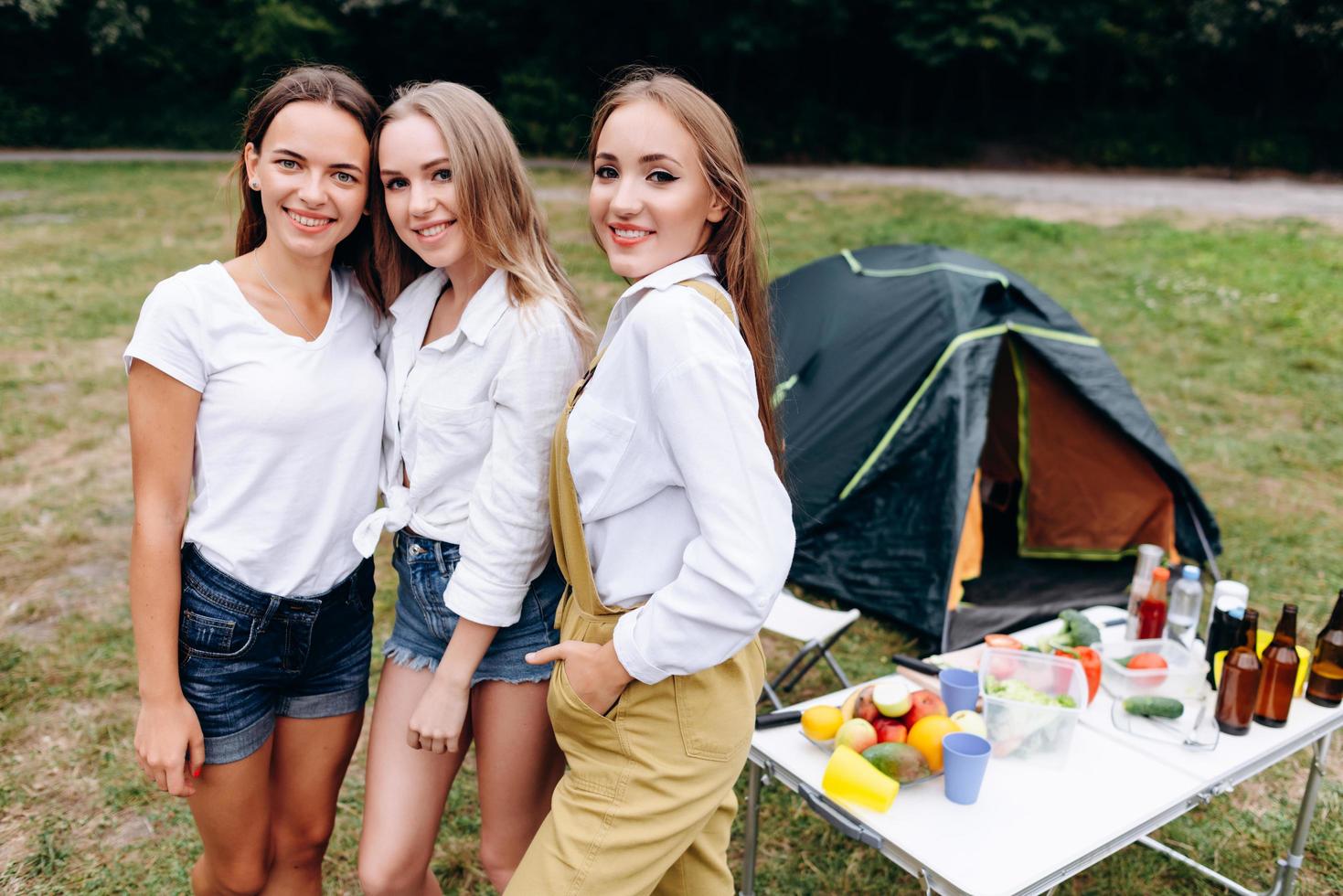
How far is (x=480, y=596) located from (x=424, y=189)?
72cm

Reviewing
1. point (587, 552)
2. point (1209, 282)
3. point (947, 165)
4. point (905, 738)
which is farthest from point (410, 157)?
point (947, 165)

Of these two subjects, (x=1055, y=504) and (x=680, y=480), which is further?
(x=1055, y=504)

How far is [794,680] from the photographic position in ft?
12.1

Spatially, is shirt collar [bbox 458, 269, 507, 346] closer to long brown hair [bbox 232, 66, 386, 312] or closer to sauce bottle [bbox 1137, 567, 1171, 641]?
long brown hair [bbox 232, 66, 386, 312]

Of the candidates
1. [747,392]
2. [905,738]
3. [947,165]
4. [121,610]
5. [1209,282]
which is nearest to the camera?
[747,392]

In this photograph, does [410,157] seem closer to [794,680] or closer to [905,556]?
[794,680]

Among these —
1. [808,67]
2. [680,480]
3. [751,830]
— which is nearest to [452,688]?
[680,480]

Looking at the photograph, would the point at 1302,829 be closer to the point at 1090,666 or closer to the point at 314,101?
the point at 1090,666

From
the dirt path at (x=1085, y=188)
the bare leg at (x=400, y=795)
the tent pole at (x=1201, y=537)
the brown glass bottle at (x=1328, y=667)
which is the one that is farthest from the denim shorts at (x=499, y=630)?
the dirt path at (x=1085, y=188)

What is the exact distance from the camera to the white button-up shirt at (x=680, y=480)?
1.39 meters

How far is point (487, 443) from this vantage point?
1728 millimetres

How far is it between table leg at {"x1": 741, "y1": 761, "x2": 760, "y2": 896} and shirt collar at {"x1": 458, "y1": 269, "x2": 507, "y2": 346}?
1.29m

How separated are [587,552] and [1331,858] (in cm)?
274

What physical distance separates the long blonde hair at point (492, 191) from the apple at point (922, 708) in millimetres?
1167
